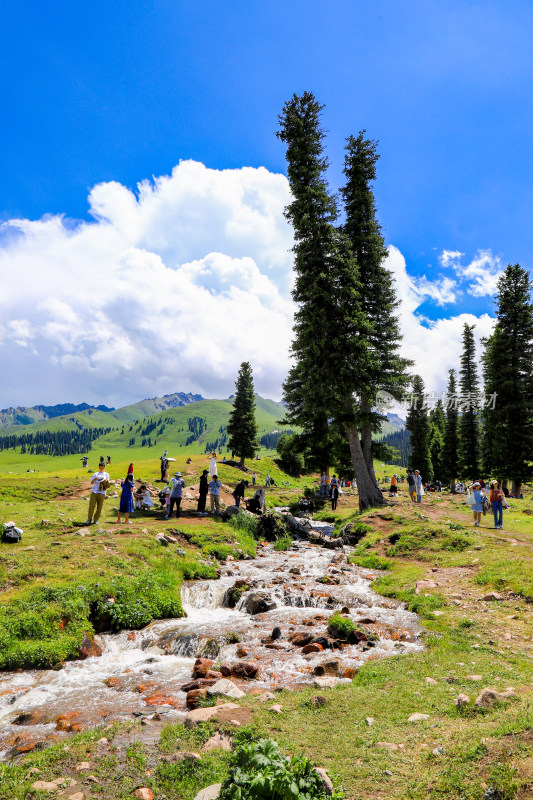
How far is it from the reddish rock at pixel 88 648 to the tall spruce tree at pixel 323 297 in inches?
736

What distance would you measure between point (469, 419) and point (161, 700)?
61.5m

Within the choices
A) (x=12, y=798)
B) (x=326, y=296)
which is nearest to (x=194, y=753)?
(x=12, y=798)

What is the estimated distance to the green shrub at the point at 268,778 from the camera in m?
3.57

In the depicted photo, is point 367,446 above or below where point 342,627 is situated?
above

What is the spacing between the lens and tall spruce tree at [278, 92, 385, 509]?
25359 mm

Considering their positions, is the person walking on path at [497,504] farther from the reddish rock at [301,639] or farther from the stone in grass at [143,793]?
the stone in grass at [143,793]

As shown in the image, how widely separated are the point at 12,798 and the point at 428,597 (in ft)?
35.1

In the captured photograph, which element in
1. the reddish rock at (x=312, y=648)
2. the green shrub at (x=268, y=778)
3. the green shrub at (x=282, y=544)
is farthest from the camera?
the green shrub at (x=282, y=544)

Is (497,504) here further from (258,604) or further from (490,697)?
(490,697)

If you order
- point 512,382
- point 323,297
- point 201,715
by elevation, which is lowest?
point 201,715

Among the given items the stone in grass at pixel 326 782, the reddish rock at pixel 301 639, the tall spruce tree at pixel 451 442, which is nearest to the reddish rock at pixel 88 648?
the reddish rock at pixel 301 639

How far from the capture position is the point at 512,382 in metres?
40.0

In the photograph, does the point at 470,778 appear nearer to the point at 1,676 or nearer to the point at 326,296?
the point at 1,676

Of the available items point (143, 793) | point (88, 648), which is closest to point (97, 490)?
point (88, 648)
